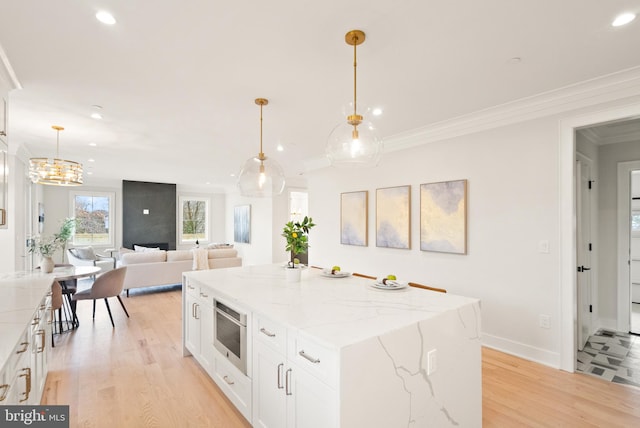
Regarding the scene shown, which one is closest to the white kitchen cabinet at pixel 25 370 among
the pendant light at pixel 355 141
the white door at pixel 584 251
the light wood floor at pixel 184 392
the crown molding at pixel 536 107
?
the light wood floor at pixel 184 392

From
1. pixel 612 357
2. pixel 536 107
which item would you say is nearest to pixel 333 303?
pixel 536 107

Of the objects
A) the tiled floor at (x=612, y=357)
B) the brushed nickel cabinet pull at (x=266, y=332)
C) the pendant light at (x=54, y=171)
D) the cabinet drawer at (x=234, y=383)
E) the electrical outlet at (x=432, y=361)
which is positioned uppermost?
the pendant light at (x=54, y=171)

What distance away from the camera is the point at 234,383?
7.45ft

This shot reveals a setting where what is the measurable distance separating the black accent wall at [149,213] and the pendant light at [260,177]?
24.5ft

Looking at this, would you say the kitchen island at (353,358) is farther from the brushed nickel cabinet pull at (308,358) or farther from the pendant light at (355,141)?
the pendant light at (355,141)

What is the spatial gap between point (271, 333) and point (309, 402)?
1.42ft

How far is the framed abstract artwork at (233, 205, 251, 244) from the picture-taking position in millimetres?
9414

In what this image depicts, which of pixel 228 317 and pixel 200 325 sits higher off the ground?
pixel 228 317

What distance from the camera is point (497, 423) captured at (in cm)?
218

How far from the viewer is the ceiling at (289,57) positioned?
1801 mm

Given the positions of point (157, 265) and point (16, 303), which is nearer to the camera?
point (16, 303)

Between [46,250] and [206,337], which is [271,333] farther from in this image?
[46,250]

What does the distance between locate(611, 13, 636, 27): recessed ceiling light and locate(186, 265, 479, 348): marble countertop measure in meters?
1.89

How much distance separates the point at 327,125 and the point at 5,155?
2.99 m
